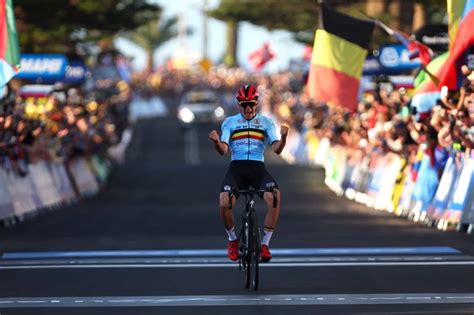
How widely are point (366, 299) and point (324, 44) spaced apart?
14985 millimetres

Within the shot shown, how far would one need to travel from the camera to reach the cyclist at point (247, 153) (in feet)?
53.6

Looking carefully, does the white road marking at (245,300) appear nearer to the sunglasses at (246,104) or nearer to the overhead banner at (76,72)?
the sunglasses at (246,104)

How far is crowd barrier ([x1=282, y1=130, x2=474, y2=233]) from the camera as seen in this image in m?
23.2

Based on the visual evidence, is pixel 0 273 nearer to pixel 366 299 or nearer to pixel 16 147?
pixel 366 299

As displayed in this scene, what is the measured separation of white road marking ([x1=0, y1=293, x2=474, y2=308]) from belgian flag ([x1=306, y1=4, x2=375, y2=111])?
14.5 meters

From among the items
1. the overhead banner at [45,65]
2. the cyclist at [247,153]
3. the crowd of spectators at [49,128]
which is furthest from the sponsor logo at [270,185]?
the overhead banner at [45,65]

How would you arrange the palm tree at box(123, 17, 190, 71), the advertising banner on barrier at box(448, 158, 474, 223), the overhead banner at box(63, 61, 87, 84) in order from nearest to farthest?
1. the advertising banner on barrier at box(448, 158, 474, 223)
2. the overhead banner at box(63, 61, 87, 84)
3. the palm tree at box(123, 17, 190, 71)

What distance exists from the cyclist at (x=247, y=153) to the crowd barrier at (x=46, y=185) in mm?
9578

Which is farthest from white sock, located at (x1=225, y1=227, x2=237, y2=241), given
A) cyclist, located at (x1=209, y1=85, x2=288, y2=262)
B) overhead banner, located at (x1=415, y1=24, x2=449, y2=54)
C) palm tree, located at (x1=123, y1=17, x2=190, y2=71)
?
palm tree, located at (x1=123, y1=17, x2=190, y2=71)

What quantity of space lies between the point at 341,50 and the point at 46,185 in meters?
5.89

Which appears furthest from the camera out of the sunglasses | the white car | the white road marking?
the white car

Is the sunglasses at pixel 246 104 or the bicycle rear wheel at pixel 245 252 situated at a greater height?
the sunglasses at pixel 246 104

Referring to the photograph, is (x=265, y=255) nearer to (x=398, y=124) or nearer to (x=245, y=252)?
(x=245, y=252)

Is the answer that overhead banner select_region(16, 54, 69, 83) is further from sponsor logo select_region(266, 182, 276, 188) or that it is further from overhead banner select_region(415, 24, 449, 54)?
sponsor logo select_region(266, 182, 276, 188)
